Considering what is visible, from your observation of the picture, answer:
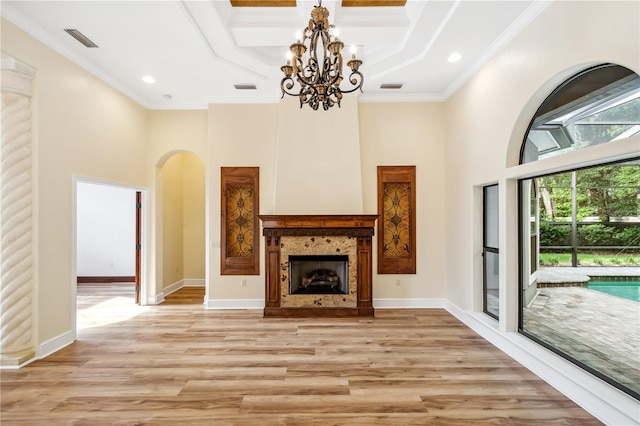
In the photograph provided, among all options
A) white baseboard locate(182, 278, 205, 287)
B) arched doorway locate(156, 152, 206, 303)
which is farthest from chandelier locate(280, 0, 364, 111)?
white baseboard locate(182, 278, 205, 287)

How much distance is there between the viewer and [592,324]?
304 cm

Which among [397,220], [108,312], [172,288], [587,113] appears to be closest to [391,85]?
[397,220]

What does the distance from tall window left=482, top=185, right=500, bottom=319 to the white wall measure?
7.32 m

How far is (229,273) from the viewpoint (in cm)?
562

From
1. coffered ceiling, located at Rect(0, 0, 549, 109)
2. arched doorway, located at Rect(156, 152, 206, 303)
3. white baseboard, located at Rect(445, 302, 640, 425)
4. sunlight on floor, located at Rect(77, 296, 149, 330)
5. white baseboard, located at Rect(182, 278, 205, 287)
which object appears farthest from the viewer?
white baseboard, located at Rect(182, 278, 205, 287)

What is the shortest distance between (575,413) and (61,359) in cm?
493

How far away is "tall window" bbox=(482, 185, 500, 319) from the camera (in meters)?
4.18

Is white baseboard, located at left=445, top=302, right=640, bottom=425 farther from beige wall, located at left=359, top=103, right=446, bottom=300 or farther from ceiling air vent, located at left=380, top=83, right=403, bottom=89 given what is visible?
ceiling air vent, located at left=380, top=83, right=403, bottom=89

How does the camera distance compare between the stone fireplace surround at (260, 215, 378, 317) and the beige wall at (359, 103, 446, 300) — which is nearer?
the stone fireplace surround at (260, 215, 378, 317)

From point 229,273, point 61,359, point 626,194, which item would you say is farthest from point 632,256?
point 61,359

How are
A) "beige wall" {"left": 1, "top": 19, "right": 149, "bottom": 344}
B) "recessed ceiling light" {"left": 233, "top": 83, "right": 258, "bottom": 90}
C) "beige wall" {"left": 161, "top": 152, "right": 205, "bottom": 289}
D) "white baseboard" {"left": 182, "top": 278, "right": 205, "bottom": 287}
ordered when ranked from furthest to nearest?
"white baseboard" {"left": 182, "top": 278, "right": 205, "bottom": 287}
"beige wall" {"left": 161, "top": 152, "right": 205, "bottom": 289}
"recessed ceiling light" {"left": 233, "top": 83, "right": 258, "bottom": 90}
"beige wall" {"left": 1, "top": 19, "right": 149, "bottom": 344}

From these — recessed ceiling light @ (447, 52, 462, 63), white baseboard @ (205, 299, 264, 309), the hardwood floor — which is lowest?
the hardwood floor

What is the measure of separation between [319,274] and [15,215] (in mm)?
3892

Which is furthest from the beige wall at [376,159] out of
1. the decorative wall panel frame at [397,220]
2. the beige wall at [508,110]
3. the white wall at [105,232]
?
the white wall at [105,232]
